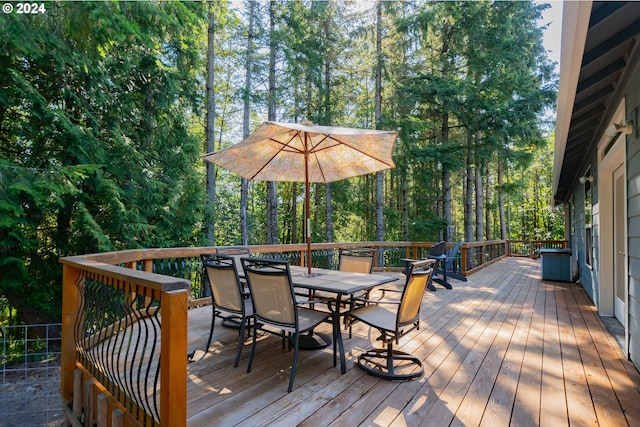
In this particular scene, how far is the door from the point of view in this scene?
13.3ft

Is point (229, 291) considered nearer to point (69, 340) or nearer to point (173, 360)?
point (69, 340)

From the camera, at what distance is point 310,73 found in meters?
12.1

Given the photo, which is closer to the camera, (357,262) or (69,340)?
(69,340)

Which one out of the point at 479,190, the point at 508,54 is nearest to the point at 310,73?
the point at 508,54

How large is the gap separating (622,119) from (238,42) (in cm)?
1205

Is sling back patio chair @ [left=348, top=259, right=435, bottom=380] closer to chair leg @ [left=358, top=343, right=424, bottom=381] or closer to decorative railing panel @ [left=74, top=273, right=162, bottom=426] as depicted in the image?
chair leg @ [left=358, top=343, right=424, bottom=381]

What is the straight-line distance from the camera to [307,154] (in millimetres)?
3805

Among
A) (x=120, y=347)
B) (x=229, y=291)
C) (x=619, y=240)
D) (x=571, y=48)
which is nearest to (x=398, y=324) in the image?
(x=229, y=291)

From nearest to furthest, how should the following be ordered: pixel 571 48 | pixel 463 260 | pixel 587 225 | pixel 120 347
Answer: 1. pixel 120 347
2. pixel 571 48
3. pixel 587 225
4. pixel 463 260

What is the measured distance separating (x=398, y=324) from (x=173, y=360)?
1.62m

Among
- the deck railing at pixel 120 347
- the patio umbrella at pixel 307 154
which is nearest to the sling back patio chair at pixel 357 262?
the patio umbrella at pixel 307 154

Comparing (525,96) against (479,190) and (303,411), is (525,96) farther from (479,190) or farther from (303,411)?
(303,411)

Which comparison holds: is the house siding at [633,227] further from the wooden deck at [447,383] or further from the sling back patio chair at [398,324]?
the sling back patio chair at [398,324]

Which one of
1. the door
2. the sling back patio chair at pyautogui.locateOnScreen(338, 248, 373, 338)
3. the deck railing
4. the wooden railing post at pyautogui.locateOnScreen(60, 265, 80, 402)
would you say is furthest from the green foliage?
the door
